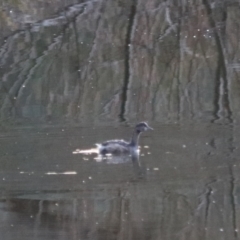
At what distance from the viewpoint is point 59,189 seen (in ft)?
32.7

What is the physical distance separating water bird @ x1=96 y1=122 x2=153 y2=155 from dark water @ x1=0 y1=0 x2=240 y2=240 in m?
0.12

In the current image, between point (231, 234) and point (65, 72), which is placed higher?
point (65, 72)

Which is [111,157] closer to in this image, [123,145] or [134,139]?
[123,145]

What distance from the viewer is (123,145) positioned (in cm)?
1148

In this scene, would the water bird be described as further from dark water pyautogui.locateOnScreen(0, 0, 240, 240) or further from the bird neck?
dark water pyautogui.locateOnScreen(0, 0, 240, 240)

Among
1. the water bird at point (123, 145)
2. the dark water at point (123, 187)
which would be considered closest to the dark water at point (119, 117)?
the dark water at point (123, 187)

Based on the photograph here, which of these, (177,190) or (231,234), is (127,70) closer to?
(177,190)

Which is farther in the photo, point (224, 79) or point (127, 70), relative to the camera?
point (127, 70)

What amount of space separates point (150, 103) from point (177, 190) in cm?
400

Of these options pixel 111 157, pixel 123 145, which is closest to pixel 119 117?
pixel 123 145

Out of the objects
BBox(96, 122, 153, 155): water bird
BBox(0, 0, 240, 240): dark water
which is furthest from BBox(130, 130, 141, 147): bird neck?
BBox(0, 0, 240, 240): dark water

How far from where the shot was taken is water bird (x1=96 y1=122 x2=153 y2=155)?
11203 mm

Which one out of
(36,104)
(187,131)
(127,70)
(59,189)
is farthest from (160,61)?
(59,189)

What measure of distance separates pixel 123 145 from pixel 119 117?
1.55 m
